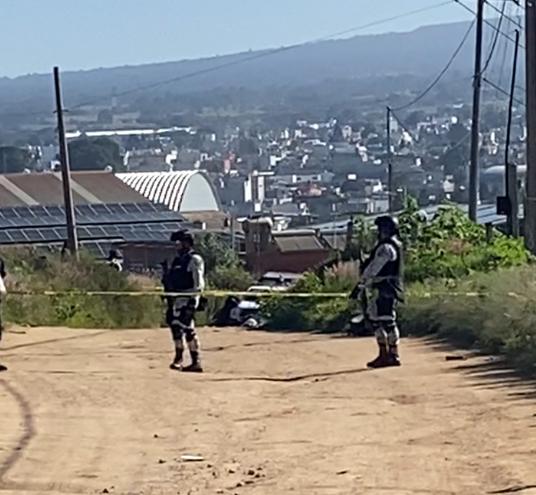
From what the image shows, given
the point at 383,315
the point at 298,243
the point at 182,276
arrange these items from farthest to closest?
the point at 298,243 → the point at 383,315 → the point at 182,276

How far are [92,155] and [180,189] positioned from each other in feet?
111

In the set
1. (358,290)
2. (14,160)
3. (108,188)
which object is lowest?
(14,160)

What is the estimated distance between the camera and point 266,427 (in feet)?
51.7

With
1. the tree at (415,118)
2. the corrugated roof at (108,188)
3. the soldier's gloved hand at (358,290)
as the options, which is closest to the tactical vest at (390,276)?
the soldier's gloved hand at (358,290)

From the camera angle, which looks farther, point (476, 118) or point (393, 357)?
point (476, 118)

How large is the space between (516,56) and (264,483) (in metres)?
29.5

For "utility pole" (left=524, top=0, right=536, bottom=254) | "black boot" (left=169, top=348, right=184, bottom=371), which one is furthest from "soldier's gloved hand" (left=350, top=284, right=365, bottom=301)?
"utility pole" (left=524, top=0, right=536, bottom=254)

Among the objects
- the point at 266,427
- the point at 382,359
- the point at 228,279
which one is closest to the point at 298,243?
the point at 228,279

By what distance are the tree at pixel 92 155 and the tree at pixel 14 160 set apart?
4.05 m

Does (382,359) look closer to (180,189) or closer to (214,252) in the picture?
(214,252)

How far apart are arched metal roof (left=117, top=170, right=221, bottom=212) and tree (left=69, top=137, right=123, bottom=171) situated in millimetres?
25781

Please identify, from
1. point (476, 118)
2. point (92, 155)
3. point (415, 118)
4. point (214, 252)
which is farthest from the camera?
point (415, 118)

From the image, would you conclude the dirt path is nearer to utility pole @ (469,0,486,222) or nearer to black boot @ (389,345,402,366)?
black boot @ (389,345,402,366)

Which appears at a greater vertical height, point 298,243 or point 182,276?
point 182,276
